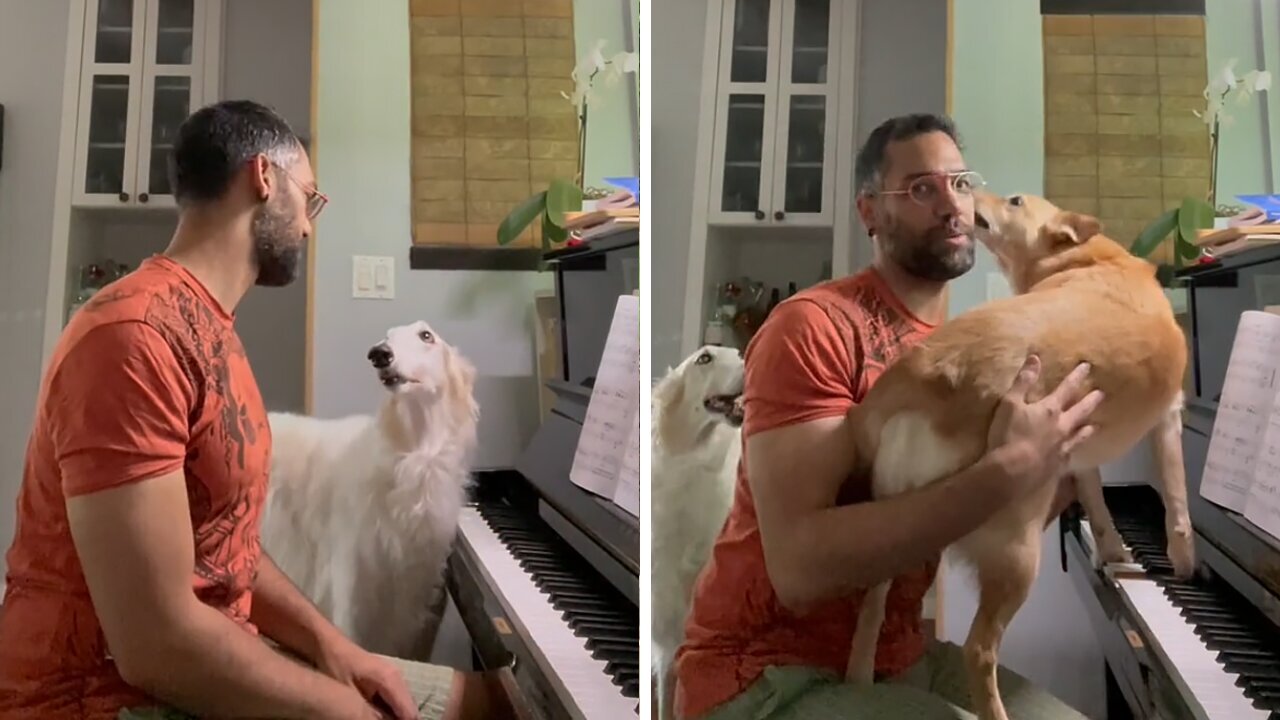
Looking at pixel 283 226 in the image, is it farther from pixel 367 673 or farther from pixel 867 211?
pixel 867 211

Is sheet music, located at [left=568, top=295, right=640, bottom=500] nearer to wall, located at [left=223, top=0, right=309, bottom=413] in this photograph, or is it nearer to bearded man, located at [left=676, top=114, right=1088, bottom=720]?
bearded man, located at [left=676, top=114, right=1088, bottom=720]

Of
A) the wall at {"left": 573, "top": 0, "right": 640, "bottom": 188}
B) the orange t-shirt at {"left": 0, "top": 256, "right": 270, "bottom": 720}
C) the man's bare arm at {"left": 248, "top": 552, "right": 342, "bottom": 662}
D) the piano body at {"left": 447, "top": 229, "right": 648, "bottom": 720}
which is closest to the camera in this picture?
the orange t-shirt at {"left": 0, "top": 256, "right": 270, "bottom": 720}

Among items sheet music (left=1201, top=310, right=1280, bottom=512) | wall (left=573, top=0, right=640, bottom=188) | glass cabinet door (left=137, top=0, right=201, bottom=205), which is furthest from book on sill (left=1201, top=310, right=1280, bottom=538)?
glass cabinet door (left=137, top=0, right=201, bottom=205)

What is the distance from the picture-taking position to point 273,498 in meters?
1.43

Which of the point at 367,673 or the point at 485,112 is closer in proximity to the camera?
the point at 367,673

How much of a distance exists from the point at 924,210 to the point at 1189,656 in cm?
68

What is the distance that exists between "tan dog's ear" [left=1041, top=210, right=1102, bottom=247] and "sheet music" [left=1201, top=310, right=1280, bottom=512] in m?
0.23

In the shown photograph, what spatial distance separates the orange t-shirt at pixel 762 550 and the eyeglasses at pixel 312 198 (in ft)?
2.11

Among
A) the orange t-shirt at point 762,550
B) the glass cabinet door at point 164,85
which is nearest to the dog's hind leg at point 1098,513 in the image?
the orange t-shirt at point 762,550

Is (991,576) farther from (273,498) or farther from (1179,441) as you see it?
(273,498)

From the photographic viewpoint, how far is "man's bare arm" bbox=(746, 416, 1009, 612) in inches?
55.5

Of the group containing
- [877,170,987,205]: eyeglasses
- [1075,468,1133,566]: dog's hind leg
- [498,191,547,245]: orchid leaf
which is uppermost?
[877,170,987,205]: eyeglasses

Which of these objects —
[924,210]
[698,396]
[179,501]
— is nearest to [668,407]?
[698,396]

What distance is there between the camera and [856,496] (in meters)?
1.46
